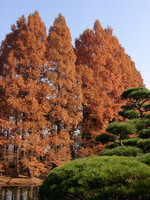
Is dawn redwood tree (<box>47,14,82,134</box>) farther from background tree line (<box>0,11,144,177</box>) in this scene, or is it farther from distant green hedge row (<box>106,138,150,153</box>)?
distant green hedge row (<box>106,138,150,153</box>)

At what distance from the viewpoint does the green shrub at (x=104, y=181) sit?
3.73m

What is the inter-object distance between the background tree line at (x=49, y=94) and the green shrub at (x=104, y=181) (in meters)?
5.98

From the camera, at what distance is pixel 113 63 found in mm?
Answer: 15781

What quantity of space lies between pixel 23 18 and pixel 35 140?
889 centimetres

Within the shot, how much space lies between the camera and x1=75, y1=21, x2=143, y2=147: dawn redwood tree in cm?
1337

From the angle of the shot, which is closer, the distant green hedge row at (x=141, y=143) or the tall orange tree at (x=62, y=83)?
the distant green hedge row at (x=141, y=143)

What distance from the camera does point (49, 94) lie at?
38.3ft

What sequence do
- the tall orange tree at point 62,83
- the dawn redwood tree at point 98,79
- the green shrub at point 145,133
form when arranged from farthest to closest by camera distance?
the dawn redwood tree at point 98,79 < the tall orange tree at point 62,83 < the green shrub at point 145,133

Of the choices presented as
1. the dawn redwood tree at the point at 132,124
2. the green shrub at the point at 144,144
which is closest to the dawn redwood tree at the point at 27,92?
the dawn redwood tree at the point at 132,124

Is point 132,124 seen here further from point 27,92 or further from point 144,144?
point 27,92

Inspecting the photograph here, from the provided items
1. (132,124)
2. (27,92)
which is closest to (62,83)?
(27,92)

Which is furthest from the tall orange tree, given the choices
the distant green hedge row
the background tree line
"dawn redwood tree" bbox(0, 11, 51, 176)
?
the distant green hedge row

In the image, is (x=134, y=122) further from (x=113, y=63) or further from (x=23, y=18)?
(x=23, y=18)

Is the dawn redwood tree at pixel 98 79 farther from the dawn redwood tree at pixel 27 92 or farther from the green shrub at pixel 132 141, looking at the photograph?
the green shrub at pixel 132 141
